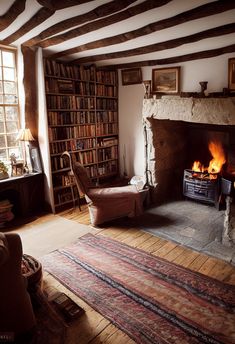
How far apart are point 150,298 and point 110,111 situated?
3682 mm

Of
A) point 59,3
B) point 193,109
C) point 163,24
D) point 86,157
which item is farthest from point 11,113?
point 193,109

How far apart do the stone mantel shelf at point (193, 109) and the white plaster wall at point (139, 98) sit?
1.50 ft

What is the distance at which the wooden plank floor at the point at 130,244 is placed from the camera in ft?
6.51

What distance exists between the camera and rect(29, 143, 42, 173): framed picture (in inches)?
167

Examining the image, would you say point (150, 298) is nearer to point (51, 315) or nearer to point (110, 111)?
point (51, 315)

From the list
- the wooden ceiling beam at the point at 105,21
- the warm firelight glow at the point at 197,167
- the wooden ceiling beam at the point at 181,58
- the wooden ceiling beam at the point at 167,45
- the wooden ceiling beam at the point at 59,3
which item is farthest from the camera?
the warm firelight glow at the point at 197,167

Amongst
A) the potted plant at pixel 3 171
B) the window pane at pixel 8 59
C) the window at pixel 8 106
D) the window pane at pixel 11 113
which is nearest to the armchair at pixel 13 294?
the potted plant at pixel 3 171

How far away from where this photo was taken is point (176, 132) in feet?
16.2

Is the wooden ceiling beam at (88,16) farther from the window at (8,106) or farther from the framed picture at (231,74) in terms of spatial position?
the framed picture at (231,74)

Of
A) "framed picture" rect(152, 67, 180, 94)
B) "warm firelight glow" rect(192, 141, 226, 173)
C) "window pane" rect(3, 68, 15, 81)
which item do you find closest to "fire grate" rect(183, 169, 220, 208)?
"warm firelight glow" rect(192, 141, 226, 173)

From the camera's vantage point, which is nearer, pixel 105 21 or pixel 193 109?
pixel 105 21

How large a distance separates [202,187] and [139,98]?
1.99 m

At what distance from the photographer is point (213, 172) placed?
14.6 feet

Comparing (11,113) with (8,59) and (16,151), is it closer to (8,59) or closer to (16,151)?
(16,151)
